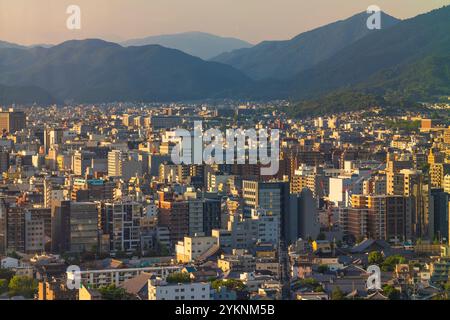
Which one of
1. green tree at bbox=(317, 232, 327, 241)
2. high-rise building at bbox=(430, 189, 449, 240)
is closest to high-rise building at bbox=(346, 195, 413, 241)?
high-rise building at bbox=(430, 189, 449, 240)

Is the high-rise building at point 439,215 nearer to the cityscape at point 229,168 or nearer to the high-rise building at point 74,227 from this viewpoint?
the cityscape at point 229,168

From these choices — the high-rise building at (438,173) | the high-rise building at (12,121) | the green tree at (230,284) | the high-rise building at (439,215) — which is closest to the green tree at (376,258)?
the high-rise building at (439,215)

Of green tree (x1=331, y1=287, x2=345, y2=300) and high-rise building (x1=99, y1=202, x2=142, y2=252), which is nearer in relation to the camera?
green tree (x1=331, y1=287, x2=345, y2=300)

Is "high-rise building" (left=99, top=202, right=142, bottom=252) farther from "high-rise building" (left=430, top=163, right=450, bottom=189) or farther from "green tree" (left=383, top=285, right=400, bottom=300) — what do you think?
"green tree" (left=383, top=285, right=400, bottom=300)

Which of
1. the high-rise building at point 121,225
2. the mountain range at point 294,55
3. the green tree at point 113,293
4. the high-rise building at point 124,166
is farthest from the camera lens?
the mountain range at point 294,55
